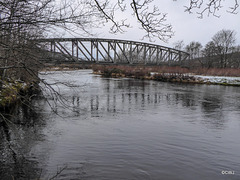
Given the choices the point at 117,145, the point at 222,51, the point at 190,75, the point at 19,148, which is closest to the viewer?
the point at 19,148

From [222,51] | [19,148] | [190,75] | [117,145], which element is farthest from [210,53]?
[19,148]

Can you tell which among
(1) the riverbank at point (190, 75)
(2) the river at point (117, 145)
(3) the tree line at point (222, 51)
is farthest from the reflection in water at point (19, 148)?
(3) the tree line at point (222, 51)

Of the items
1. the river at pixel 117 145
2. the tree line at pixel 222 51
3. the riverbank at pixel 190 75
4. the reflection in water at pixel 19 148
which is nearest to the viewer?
the reflection in water at pixel 19 148

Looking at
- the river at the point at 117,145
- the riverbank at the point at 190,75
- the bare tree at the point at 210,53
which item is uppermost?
the bare tree at the point at 210,53

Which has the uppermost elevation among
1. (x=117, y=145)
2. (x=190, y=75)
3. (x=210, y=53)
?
(x=210, y=53)

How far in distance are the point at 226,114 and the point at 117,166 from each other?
30.1ft

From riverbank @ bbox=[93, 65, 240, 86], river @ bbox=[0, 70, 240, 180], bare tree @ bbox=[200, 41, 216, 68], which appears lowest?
river @ bbox=[0, 70, 240, 180]

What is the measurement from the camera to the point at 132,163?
6.51 m

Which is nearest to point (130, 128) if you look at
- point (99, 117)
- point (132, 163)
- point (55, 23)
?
point (99, 117)

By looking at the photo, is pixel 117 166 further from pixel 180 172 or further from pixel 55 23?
pixel 55 23

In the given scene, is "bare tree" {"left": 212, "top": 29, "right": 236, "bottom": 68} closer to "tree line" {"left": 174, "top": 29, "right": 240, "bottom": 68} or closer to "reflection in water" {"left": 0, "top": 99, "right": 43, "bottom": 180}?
"tree line" {"left": 174, "top": 29, "right": 240, "bottom": 68}

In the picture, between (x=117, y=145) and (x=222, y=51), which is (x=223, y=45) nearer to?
(x=222, y=51)

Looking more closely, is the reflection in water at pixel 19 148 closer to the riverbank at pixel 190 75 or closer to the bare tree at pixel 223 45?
the riverbank at pixel 190 75

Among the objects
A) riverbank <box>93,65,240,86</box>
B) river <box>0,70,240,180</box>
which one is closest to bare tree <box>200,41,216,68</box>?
riverbank <box>93,65,240,86</box>
